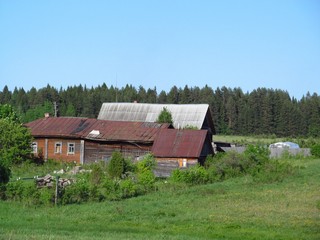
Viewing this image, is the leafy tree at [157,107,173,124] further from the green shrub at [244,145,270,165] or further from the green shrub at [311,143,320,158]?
the green shrub at [244,145,270,165]

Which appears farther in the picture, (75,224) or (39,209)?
(39,209)

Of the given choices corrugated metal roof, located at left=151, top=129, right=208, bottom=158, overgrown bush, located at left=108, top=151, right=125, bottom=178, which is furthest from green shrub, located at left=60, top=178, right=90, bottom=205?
corrugated metal roof, located at left=151, top=129, right=208, bottom=158

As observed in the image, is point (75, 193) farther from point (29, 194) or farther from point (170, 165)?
point (170, 165)

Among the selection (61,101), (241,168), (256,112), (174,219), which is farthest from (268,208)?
(61,101)

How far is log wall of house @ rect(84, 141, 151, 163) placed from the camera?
3891 centimetres

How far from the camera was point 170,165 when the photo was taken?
33.4 m

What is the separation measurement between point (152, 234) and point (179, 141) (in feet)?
67.5

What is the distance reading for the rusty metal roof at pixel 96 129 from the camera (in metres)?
39.0

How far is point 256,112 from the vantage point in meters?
92.4

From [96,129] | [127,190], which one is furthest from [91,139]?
[127,190]

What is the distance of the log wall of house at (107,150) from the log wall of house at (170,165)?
3.80 metres

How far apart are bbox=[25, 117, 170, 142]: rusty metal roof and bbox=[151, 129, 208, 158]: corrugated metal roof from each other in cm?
106

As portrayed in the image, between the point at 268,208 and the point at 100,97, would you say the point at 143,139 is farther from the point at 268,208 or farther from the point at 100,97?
the point at 100,97

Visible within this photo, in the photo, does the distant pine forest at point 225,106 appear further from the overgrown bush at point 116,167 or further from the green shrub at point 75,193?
the green shrub at point 75,193
